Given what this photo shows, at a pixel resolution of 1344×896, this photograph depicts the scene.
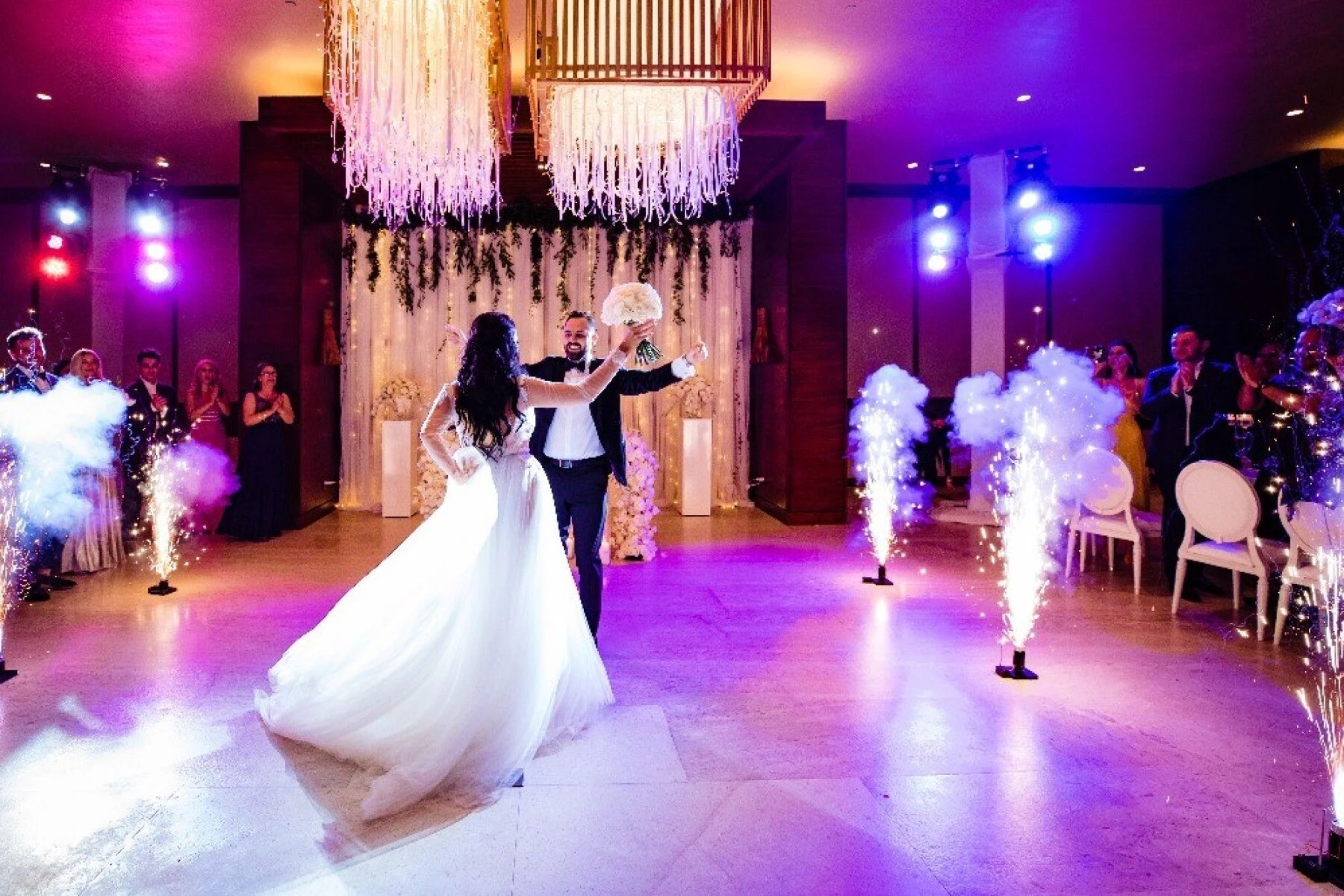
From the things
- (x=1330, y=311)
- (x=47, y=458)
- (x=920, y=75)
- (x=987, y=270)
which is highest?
(x=920, y=75)

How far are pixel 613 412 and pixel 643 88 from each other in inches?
61.2

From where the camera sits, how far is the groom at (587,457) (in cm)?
460

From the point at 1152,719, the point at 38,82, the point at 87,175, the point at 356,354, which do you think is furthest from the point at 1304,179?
the point at 87,175

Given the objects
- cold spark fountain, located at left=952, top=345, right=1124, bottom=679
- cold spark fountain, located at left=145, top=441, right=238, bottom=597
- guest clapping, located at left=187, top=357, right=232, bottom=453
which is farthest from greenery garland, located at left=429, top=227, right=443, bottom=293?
cold spark fountain, located at left=952, top=345, right=1124, bottom=679

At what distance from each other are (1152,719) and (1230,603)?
285cm

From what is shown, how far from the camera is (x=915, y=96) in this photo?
863 centimetres

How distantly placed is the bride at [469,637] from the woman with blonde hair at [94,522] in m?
4.01

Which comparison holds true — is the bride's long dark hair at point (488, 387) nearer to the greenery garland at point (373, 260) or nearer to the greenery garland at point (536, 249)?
the greenery garland at point (536, 249)

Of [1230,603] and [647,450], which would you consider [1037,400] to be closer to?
[1230,603]

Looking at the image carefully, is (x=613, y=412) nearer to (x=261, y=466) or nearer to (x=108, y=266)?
(x=261, y=466)

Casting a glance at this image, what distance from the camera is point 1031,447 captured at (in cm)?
866

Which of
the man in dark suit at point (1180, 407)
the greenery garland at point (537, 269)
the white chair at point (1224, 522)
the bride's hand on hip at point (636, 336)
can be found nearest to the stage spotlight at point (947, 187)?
the man in dark suit at point (1180, 407)

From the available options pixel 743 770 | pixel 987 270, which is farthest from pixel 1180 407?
pixel 743 770

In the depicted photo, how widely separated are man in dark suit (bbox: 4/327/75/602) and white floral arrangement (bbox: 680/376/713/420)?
6303mm
